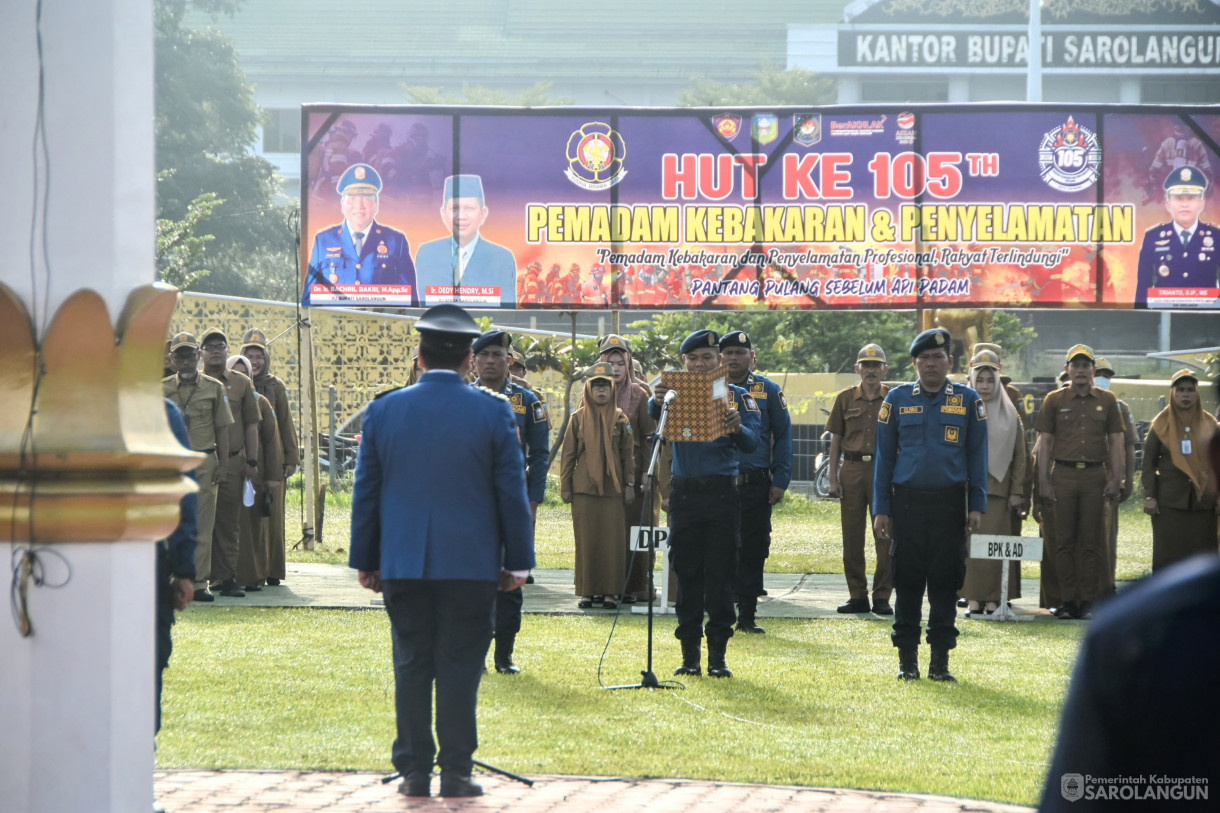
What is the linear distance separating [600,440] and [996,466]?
3.40m

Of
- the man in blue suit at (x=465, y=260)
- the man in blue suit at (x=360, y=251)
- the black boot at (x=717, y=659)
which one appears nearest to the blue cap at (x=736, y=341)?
the black boot at (x=717, y=659)

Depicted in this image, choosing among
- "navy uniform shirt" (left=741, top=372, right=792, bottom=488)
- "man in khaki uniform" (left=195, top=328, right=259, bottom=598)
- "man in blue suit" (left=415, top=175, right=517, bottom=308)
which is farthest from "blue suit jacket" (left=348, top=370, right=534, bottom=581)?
"man in blue suit" (left=415, top=175, right=517, bottom=308)

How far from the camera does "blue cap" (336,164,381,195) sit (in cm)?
1714

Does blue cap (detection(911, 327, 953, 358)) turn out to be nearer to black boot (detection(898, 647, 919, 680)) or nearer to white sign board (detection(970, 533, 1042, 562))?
black boot (detection(898, 647, 919, 680))

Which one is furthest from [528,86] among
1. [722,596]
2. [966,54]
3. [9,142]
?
[9,142]

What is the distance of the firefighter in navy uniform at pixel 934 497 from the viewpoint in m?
9.77

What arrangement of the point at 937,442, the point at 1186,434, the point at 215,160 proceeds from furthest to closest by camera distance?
the point at 215,160, the point at 1186,434, the point at 937,442

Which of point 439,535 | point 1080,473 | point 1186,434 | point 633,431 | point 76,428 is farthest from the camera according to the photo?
point 633,431

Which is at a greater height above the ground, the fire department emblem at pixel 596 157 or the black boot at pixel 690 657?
the fire department emblem at pixel 596 157

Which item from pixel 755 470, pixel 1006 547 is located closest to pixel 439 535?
pixel 755 470

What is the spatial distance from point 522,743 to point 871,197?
10892mm

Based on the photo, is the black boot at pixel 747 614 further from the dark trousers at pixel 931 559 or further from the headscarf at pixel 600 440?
the dark trousers at pixel 931 559

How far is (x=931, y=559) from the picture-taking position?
980 cm

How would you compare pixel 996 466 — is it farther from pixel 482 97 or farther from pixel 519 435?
pixel 482 97
